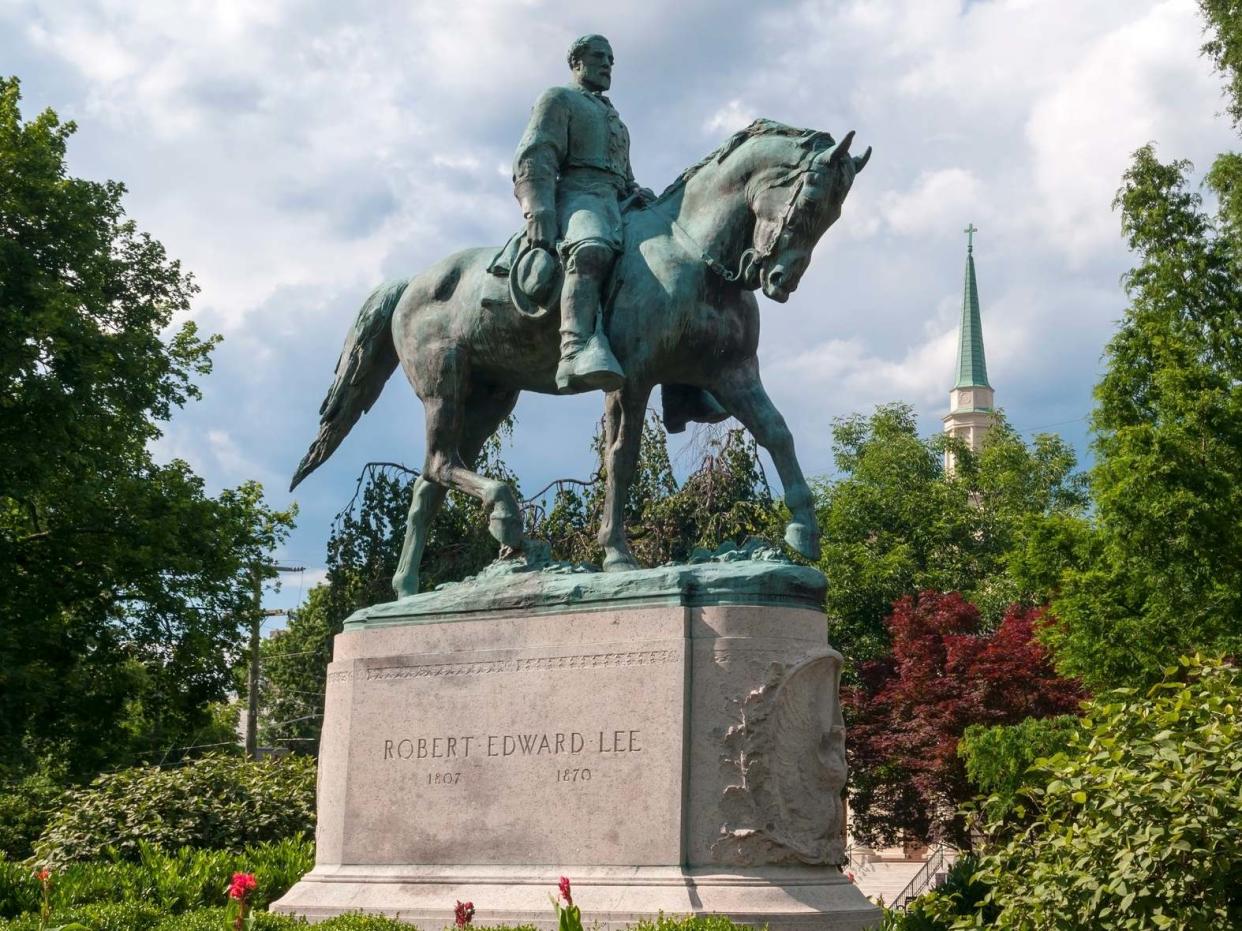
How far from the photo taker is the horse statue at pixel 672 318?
31.3 ft

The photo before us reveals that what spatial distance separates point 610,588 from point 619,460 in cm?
119

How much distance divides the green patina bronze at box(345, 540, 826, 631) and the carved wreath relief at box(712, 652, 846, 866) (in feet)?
1.53

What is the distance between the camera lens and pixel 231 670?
26344mm

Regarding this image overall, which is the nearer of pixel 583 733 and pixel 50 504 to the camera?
pixel 583 733

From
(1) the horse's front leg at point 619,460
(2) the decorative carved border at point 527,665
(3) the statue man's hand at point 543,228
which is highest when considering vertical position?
(3) the statue man's hand at point 543,228

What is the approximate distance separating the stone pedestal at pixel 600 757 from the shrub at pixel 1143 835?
118cm

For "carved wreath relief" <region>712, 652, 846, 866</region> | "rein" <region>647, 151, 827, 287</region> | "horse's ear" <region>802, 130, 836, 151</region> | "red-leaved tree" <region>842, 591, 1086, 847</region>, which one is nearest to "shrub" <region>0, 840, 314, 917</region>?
"carved wreath relief" <region>712, 652, 846, 866</region>

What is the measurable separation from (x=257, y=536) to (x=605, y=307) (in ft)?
60.7

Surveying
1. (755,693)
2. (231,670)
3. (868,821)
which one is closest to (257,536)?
(231,670)

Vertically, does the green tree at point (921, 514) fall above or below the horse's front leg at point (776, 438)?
above

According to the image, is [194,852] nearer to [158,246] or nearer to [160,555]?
[160,555]

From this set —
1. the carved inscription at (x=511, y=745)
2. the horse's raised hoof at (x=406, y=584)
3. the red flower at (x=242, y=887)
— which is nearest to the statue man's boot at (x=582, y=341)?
the horse's raised hoof at (x=406, y=584)

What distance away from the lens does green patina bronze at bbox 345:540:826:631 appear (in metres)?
8.95

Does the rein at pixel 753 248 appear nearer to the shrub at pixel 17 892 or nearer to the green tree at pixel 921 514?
the shrub at pixel 17 892
